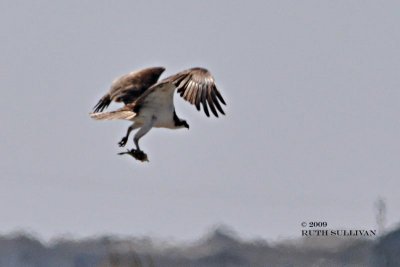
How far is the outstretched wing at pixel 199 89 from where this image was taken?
5597cm

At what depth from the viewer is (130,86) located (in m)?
58.6

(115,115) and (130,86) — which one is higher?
(130,86)

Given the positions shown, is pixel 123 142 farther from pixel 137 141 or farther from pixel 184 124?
pixel 184 124

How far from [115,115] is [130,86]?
1.75 meters

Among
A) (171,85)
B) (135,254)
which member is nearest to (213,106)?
(171,85)

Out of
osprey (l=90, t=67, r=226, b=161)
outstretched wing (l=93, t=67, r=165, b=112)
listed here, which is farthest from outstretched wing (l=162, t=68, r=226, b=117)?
outstretched wing (l=93, t=67, r=165, b=112)

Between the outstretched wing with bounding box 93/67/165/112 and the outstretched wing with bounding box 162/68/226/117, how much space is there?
5.31ft

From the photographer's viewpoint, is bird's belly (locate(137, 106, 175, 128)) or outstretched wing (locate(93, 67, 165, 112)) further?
outstretched wing (locate(93, 67, 165, 112))

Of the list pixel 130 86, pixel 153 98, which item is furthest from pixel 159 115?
pixel 130 86

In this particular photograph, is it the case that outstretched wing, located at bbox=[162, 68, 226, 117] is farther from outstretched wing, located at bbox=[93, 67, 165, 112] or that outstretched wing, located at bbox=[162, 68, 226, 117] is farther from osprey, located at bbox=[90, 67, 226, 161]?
outstretched wing, located at bbox=[93, 67, 165, 112]

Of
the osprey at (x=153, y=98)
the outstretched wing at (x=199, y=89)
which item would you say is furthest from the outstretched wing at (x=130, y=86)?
the outstretched wing at (x=199, y=89)

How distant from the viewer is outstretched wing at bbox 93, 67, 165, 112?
5828 centimetres

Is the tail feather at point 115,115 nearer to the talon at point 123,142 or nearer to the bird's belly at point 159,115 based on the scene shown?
the bird's belly at point 159,115

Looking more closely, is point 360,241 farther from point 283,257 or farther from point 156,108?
point 156,108
